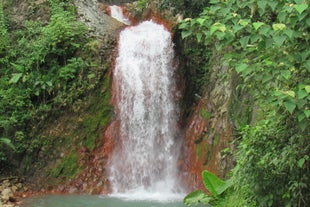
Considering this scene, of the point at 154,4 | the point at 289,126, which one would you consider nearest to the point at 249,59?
the point at 289,126

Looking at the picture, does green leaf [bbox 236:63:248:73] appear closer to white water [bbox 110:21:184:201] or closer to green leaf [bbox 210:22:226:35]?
green leaf [bbox 210:22:226:35]

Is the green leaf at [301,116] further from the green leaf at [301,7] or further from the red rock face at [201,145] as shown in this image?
the red rock face at [201,145]

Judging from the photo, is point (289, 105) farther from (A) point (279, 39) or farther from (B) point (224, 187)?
(B) point (224, 187)

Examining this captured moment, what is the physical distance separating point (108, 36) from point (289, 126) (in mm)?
8548

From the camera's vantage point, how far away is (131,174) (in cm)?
1074

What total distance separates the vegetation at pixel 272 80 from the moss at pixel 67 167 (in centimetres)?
632

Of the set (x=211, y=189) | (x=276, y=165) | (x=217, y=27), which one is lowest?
(x=211, y=189)

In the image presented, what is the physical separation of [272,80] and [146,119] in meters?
7.40

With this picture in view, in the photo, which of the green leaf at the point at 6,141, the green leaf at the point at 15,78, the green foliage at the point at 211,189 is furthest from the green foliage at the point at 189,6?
the green foliage at the point at 211,189

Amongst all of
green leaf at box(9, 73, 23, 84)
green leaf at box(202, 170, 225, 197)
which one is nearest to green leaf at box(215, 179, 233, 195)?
green leaf at box(202, 170, 225, 197)

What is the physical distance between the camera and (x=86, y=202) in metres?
9.22

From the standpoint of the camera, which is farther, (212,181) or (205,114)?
(205,114)

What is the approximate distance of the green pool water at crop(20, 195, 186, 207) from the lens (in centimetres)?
877

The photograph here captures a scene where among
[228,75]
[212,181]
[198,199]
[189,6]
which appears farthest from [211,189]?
[189,6]
